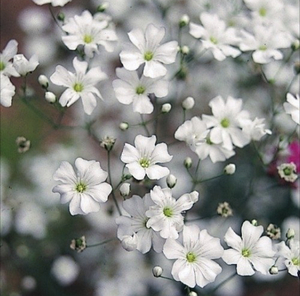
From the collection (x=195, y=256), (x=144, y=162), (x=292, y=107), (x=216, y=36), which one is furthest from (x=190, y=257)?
(x=216, y=36)

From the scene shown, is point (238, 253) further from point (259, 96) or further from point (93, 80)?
point (259, 96)

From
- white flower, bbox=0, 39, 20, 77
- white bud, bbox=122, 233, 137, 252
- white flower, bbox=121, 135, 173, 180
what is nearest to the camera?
white bud, bbox=122, 233, 137, 252

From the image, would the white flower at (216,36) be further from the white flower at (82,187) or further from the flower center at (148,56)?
the white flower at (82,187)

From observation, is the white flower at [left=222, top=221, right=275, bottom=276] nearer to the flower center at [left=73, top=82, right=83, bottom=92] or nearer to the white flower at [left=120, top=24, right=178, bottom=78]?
the white flower at [left=120, top=24, right=178, bottom=78]

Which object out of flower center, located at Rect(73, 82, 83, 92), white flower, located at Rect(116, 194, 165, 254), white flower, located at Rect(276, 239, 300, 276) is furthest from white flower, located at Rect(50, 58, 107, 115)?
white flower, located at Rect(276, 239, 300, 276)

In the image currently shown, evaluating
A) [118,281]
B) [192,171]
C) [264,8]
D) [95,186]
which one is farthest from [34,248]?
[264,8]

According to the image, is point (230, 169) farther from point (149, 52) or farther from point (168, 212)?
point (149, 52)

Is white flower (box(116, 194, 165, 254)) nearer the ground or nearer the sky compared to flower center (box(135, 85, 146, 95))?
nearer the ground
